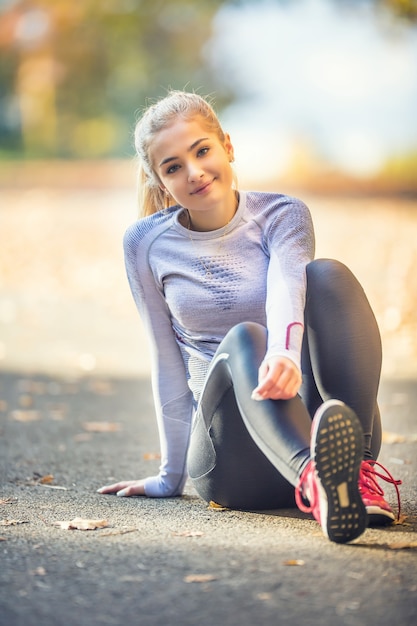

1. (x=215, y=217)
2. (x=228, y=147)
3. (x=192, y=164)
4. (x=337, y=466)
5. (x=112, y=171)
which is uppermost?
(x=112, y=171)

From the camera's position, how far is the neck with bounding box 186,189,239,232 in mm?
2902

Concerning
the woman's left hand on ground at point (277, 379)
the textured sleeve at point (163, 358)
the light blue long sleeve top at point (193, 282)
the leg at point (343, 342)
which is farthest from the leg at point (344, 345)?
the textured sleeve at point (163, 358)

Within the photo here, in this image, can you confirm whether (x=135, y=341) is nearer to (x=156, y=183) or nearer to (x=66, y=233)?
(x=156, y=183)

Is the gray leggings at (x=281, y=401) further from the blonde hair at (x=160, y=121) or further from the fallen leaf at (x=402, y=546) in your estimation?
the blonde hair at (x=160, y=121)

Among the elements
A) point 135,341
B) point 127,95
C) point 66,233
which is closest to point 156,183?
point 135,341

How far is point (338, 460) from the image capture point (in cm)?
217

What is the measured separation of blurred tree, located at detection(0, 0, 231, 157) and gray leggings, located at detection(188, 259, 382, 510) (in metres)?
19.9

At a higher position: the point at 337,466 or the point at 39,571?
the point at 337,466

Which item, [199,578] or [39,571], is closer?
[199,578]

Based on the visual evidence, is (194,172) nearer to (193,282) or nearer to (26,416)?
(193,282)

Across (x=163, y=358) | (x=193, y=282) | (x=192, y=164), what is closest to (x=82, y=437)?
(x=163, y=358)

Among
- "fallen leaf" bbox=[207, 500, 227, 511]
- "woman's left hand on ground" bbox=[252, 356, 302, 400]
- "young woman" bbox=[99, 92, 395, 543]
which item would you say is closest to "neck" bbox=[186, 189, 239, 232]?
"young woman" bbox=[99, 92, 395, 543]

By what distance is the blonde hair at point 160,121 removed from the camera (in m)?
2.85

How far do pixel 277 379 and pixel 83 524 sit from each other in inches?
28.6
